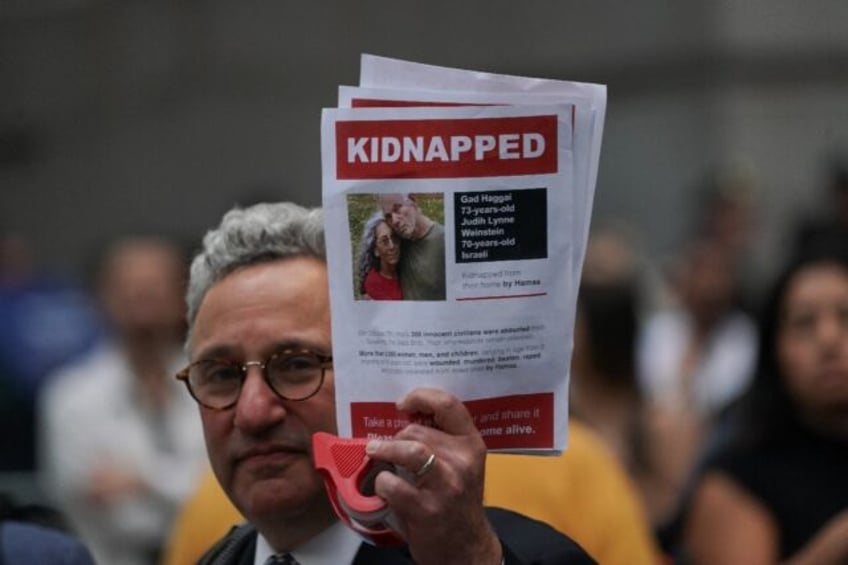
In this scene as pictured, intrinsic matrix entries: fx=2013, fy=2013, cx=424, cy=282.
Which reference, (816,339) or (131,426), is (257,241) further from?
(131,426)

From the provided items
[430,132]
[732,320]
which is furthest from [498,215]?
[732,320]

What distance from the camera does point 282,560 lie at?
3381mm


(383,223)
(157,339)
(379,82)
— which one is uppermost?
(379,82)

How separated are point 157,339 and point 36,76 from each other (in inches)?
250

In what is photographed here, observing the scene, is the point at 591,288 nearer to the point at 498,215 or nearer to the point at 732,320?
the point at 732,320

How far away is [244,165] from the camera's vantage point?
1334cm

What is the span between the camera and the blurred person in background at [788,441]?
499cm

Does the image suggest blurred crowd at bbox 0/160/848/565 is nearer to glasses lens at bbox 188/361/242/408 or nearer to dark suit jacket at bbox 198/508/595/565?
Result: dark suit jacket at bbox 198/508/595/565

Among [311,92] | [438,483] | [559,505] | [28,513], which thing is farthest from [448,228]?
[311,92]

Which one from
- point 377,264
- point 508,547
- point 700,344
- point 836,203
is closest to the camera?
point 377,264

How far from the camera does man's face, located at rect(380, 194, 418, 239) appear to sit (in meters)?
2.97

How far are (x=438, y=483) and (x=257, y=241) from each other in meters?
0.78

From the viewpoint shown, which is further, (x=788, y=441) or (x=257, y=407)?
(x=788, y=441)

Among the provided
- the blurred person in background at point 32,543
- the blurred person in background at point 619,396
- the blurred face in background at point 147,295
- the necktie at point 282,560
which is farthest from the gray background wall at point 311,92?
the necktie at point 282,560
